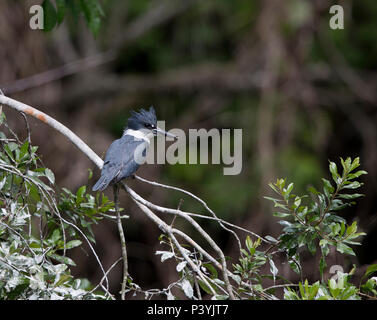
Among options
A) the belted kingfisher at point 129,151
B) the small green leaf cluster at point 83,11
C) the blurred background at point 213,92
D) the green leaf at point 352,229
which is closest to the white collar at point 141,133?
the belted kingfisher at point 129,151

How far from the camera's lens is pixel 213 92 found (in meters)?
7.45

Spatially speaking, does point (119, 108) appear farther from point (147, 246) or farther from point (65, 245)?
point (65, 245)

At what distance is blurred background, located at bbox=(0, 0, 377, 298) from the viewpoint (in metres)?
5.79

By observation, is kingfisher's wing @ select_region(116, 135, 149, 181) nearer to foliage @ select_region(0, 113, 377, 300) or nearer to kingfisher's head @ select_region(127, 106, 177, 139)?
kingfisher's head @ select_region(127, 106, 177, 139)

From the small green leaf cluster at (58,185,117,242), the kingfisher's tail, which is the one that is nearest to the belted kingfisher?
the kingfisher's tail

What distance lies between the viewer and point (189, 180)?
22.1 feet

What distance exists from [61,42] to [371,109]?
415 centimetres

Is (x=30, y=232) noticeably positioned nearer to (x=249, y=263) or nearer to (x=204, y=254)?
(x=204, y=254)

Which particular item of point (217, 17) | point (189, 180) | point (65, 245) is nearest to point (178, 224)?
point (189, 180)

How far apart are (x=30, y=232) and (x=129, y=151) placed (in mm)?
1020

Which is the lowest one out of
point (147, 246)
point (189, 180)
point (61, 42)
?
point (147, 246)

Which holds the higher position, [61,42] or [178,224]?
[61,42]

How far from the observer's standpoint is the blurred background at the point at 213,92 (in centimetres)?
579

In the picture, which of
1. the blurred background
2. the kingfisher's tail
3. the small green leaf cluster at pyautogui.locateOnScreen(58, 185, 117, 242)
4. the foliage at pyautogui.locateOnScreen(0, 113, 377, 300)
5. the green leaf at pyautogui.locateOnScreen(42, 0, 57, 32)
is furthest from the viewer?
the blurred background
